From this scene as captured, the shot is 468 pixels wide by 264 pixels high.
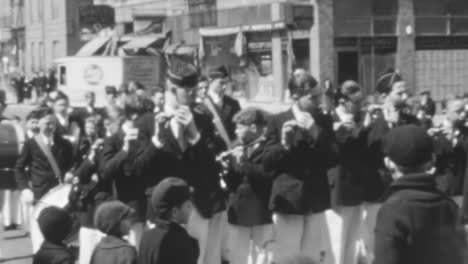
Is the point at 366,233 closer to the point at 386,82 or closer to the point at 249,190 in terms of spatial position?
the point at 249,190

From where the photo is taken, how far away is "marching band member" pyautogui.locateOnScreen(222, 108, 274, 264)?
9.53 m

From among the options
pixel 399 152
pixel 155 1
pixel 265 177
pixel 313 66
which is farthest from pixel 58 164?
pixel 155 1

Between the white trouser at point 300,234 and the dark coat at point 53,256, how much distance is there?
2691 millimetres

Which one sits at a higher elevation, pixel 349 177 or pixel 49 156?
pixel 49 156

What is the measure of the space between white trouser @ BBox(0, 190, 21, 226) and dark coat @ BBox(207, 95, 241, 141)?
404cm

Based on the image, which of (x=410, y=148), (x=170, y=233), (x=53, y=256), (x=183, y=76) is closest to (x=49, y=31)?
(x=183, y=76)

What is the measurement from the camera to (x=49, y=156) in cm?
1150

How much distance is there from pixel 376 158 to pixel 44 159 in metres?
3.45

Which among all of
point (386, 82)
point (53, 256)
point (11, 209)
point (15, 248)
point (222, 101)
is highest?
point (386, 82)

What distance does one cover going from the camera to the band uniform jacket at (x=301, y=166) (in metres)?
9.46

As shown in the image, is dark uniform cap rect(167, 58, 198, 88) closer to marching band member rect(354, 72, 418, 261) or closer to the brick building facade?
marching band member rect(354, 72, 418, 261)

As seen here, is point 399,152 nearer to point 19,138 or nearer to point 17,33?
point 19,138

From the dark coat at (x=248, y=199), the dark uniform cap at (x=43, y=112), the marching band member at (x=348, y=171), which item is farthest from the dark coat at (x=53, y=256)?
the dark uniform cap at (x=43, y=112)

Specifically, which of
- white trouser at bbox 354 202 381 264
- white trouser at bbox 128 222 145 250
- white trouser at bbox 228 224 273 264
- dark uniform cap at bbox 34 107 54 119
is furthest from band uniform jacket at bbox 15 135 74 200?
white trouser at bbox 354 202 381 264
